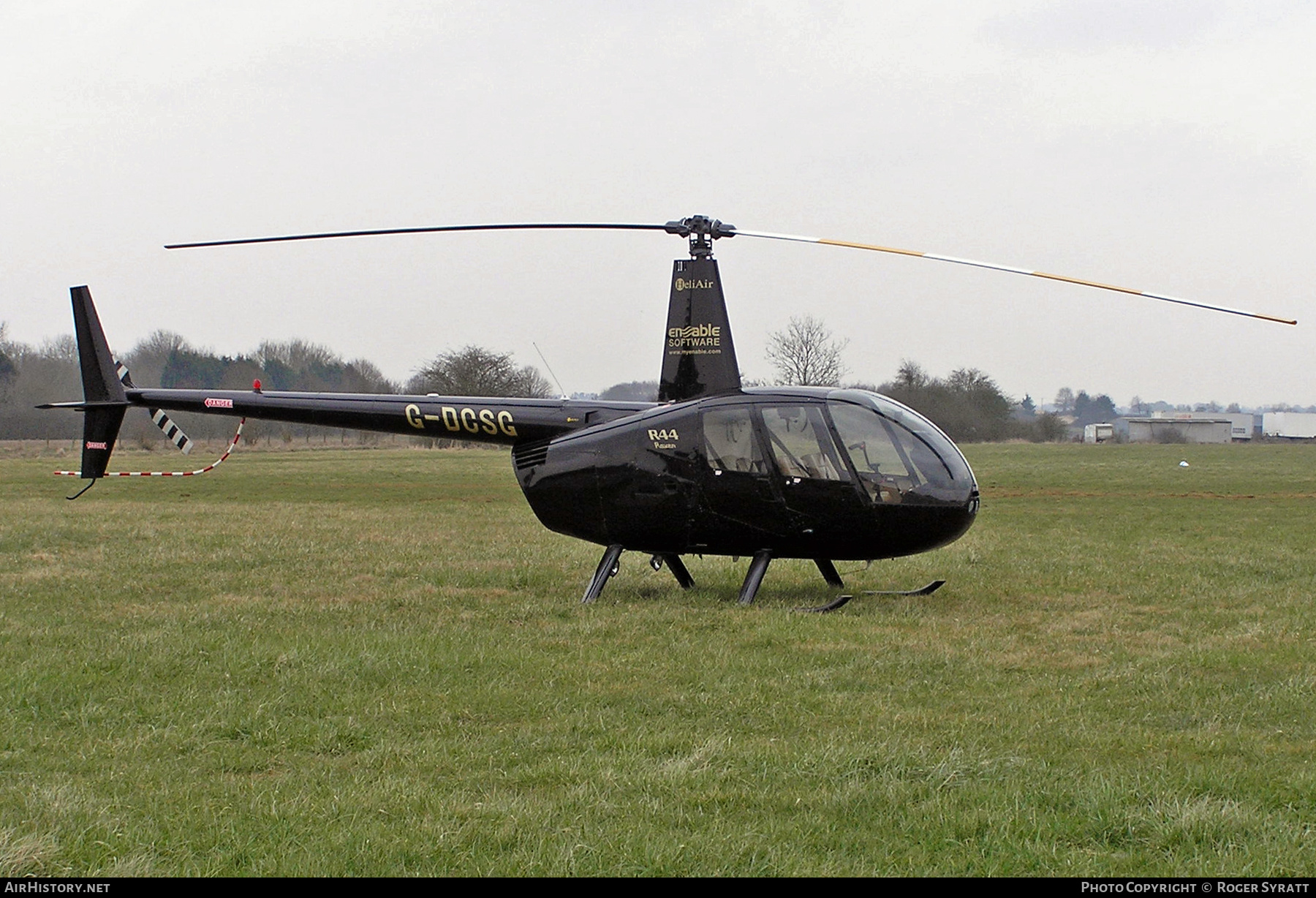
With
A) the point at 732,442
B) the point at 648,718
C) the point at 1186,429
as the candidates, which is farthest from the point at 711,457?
the point at 1186,429

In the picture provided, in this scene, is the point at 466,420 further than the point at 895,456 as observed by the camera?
Yes

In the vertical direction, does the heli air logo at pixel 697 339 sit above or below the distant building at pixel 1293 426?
above

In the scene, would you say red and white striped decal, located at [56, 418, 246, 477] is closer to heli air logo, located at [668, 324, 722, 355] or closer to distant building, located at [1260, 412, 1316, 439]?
heli air logo, located at [668, 324, 722, 355]

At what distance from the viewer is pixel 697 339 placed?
1163cm

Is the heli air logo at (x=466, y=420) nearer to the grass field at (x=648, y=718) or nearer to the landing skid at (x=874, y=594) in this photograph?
the grass field at (x=648, y=718)

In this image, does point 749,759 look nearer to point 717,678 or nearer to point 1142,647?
point 717,678

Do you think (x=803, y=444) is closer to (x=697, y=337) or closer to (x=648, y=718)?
(x=697, y=337)

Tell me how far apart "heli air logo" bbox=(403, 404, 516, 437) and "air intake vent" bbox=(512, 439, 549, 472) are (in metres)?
0.18

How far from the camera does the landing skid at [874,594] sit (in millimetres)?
10633

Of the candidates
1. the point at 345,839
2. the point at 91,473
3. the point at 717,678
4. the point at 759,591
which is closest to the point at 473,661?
the point at 717,678

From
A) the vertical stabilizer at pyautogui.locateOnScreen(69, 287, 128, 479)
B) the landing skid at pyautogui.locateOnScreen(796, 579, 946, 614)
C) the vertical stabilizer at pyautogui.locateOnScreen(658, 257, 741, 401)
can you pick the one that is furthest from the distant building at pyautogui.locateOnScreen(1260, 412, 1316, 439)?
the vertical stabilizer at pyautogui.locateOnScreen(69, 287, 128, 479)

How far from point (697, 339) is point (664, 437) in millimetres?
1090

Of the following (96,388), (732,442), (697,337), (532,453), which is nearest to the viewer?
(732,442)

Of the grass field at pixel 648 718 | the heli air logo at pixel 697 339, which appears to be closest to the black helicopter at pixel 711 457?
the heli air logo at pixel 697 339
